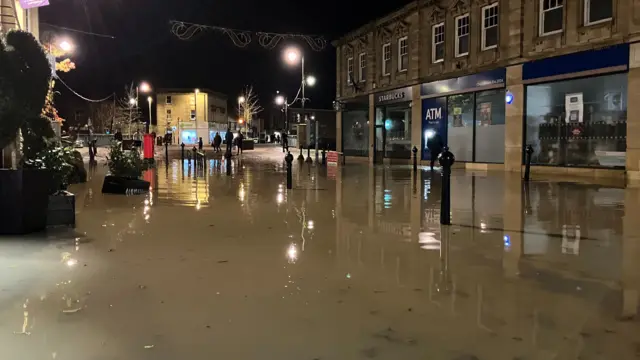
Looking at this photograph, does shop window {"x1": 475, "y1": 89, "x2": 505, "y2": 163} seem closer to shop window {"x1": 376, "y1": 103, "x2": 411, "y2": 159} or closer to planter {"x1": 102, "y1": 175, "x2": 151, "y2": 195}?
shop window {"x1": 376, "y1": 103, "x2": 411, "y2": 159}

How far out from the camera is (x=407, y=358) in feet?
11.5

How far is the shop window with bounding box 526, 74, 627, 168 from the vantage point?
56.5 ft

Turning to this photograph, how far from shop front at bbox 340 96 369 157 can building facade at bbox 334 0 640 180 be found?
5.25 feet

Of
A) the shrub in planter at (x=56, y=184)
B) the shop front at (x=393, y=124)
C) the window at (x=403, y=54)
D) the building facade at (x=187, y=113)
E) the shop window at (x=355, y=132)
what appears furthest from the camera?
the building facade at (x=187, y=113)

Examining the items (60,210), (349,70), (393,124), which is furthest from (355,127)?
(60,210)

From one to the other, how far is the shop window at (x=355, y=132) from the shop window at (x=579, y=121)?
14065mm

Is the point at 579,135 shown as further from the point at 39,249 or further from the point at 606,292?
the point at 39,249

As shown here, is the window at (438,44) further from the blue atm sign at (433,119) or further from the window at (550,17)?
the window at (550,17)

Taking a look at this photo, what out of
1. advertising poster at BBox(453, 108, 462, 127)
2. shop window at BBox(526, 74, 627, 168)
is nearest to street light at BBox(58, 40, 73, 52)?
advertising poster at BBox(453, 108, 462, 127)

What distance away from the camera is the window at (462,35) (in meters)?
23.5

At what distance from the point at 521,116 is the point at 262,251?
54.0ft

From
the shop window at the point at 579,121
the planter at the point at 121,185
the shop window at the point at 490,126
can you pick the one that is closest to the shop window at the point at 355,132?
the shop window at the point at 490,126

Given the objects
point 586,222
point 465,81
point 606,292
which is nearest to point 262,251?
point 606,292

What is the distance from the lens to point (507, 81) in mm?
20984
